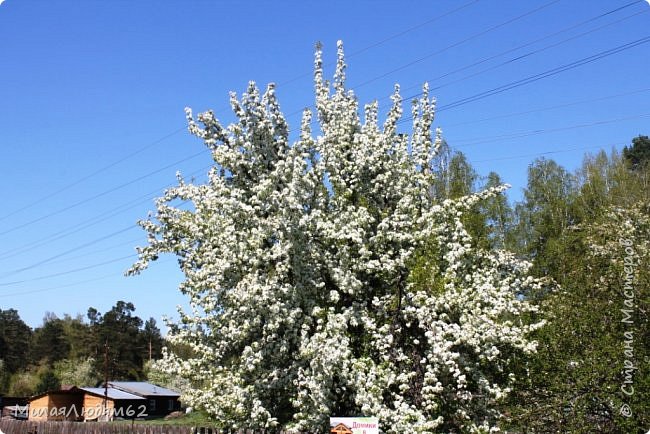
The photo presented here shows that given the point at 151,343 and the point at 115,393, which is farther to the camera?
the point at 151,343

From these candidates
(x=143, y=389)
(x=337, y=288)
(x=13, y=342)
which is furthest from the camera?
(x=13, y=342)

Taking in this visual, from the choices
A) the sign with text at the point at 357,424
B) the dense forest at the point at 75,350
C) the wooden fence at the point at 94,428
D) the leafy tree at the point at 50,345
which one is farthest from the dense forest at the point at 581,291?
the leafy tree at the point at 50,345

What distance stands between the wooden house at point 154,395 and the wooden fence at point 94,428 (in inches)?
1284

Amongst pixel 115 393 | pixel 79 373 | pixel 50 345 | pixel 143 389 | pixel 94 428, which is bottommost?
pixel 94 428

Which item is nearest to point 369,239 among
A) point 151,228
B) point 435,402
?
point 435,402

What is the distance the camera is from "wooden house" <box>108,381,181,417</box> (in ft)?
201

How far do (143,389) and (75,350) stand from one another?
30.1 m

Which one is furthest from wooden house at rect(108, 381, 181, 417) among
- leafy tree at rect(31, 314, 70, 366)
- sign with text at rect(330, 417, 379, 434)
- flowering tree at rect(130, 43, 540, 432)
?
sign with text at rect(330, 417, 379, 434)

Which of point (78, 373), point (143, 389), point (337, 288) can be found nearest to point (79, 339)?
point (78, 373)

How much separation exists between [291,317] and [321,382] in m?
1.42

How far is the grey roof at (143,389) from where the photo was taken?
61.0 meters

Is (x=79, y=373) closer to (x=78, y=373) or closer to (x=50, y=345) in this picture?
(x=78, y=373)

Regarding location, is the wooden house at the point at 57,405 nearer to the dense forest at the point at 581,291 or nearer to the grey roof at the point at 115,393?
the grey roof at the point at 115,393

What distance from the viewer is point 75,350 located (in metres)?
88.5
